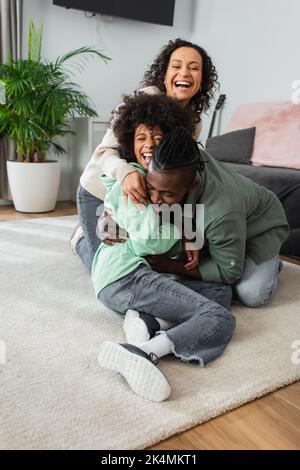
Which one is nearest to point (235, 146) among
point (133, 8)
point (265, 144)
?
point (265, 144)

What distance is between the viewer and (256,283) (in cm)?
136

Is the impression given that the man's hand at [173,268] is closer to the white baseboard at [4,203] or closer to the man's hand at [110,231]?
the man's hand at [110,231]

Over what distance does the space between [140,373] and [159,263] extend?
0.43 metres

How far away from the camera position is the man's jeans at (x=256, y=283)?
1.37 metres

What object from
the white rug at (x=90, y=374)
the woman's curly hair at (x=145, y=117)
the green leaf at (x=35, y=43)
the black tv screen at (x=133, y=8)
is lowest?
the white rug at (x=90, y=374)

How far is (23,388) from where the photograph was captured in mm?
885

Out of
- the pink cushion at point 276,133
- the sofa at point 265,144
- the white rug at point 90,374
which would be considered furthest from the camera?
the pink cushion at point 276,133

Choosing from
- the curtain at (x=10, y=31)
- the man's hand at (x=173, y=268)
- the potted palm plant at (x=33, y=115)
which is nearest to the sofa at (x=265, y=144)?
the man's hand at (x=173, y=268)

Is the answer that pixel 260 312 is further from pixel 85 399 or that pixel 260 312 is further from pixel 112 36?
pixel 112 36

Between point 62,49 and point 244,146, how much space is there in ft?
5.25

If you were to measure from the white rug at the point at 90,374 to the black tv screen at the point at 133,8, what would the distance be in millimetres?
2356

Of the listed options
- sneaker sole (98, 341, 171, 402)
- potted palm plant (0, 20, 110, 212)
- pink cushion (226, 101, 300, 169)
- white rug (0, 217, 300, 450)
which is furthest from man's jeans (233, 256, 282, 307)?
potted palm plant (0, 20, 110, 212)

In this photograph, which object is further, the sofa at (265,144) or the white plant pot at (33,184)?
the white plant pot at (33,184)

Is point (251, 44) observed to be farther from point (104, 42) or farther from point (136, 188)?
point (136, 188)
